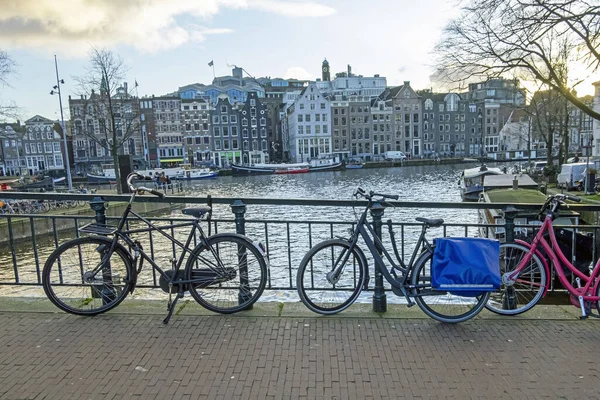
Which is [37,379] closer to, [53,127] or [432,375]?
[432,375]

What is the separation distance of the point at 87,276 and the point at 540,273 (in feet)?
14.2

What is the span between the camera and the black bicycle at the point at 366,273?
13.4 ft

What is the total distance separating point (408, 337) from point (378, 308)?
1.82ft

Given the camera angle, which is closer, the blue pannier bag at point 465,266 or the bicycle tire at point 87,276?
the blue pannier bag at point 465,266

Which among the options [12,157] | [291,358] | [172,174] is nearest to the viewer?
[291,358]

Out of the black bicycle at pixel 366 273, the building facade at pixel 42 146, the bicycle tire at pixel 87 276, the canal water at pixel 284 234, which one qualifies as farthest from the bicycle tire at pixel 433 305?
the building facade at pixel 42 146

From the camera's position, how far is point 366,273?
429cm

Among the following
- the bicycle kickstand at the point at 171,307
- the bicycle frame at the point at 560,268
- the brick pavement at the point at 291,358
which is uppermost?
the bicycle frame at the point at 560,268

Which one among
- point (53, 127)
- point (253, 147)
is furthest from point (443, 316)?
point (53, 127)

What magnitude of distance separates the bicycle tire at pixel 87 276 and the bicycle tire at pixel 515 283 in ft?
11.6

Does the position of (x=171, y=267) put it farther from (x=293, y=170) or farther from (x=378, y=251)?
(x=293, y=170)

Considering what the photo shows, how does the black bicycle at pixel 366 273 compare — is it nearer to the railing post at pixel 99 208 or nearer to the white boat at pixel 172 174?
the railing post at pixel 99 208

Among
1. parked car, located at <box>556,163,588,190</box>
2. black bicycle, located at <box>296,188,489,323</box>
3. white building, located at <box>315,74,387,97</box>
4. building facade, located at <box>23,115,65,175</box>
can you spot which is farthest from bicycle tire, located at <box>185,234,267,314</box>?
white building, located at <box>315,74,387,97</box>

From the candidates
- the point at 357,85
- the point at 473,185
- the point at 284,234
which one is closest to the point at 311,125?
the point at 357,85
